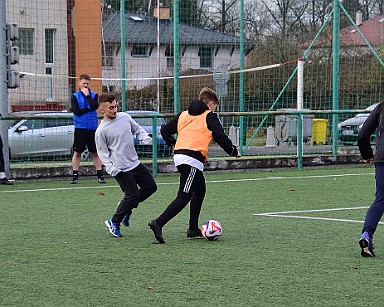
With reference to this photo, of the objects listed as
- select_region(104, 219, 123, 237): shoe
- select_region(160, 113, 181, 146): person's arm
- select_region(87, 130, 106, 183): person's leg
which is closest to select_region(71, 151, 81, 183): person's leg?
select_region(87, 130, 106, 183): person's leg

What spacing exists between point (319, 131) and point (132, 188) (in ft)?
34.7

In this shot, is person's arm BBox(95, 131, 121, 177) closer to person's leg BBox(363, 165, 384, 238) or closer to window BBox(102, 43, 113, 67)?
person's leg BBox(363, 165, 384, 238)

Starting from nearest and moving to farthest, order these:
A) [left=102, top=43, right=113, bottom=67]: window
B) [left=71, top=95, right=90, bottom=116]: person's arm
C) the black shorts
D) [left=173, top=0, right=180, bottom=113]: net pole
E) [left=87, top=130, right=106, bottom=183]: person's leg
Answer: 1. [left=71, top=95, right=90, bottom=116]: person's arm
2. the black shorts
3. [left=87, top=130, right=106, bottom=183]: person's leg
4. [left=102, top=43, right=113, bottom=67]: window
5. [left=173, top=0, right=180, bottom=113]: net pole

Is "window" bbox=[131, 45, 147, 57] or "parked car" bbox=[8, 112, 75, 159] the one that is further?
"window" bbox=[131, 45, 147, 57]

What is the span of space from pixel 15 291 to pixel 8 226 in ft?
12.5

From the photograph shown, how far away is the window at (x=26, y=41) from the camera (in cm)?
1873

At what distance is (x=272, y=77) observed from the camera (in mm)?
21422

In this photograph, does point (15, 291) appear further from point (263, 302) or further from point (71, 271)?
point (263, 302)

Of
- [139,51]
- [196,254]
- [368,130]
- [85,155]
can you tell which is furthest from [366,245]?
[139,51]

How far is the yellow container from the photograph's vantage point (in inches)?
765

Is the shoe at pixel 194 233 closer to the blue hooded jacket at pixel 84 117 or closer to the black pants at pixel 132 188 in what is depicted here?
the black pants at pixel 132 188

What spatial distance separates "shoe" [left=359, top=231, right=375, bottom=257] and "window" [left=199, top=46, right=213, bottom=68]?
12.9m

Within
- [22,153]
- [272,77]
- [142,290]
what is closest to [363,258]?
[142,290]

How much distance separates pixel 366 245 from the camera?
26.1ft
